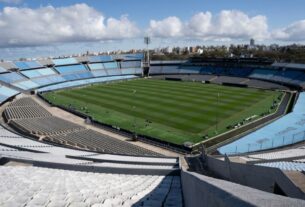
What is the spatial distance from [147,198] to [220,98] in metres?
63.2

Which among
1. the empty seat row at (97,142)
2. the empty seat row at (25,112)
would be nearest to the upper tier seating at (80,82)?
the empty seat row at (25,112)

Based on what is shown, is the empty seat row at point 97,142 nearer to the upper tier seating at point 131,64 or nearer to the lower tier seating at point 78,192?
the lower tier seating at point 78,192

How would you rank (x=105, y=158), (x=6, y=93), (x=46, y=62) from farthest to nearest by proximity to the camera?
(x=46, y=62)
(x=6, y=93)
(x=105, y=158)

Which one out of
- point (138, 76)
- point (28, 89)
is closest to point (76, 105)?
point (28, 89)

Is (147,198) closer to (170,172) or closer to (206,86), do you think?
(170,172)

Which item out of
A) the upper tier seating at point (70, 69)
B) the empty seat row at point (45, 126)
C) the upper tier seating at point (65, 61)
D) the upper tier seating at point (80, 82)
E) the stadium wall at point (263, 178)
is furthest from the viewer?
the upper tier seating at point (65, 61)

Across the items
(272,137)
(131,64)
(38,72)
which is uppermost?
(131,64)

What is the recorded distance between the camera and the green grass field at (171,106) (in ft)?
169

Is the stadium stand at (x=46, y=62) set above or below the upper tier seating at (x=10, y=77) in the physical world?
above

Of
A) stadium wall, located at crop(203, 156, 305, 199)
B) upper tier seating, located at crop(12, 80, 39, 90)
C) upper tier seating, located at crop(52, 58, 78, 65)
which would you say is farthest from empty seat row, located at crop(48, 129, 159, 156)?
upper tier seating, located at crop(52, 58, 78, 65)

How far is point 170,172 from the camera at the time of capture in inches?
860

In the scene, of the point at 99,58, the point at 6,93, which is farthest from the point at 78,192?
the point at 99,58

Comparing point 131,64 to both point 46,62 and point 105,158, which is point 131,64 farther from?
point 105,158

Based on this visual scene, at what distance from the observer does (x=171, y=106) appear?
6681 cm
